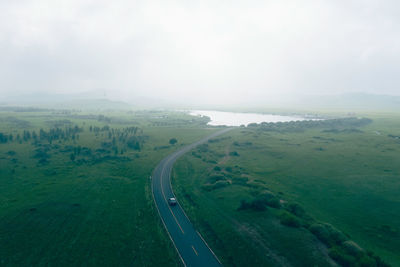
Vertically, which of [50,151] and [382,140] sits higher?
[382,140]

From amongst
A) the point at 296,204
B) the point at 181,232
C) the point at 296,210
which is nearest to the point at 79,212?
the point at 181,232

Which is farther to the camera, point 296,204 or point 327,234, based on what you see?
point 296,204

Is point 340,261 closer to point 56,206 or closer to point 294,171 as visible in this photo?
point 294,171

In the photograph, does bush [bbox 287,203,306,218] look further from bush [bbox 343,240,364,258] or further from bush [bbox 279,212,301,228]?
bush [bbox 343,240,364,258]

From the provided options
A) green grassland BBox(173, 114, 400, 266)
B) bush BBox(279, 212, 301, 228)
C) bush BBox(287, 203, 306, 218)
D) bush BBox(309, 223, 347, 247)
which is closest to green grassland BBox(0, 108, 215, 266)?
green grassland BBox(173, 114, 400, 266)

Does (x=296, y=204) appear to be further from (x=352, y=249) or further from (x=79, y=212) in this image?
(x=79, y=212)

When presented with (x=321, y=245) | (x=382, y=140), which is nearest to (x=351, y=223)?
(x=321, y=245)

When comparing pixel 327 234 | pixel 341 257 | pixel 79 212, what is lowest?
pixel 79 212

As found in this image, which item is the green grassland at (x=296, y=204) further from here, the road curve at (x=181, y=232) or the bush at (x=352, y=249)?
the road curve at (x=181, y=232)
